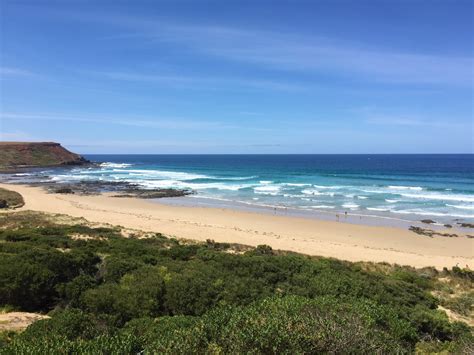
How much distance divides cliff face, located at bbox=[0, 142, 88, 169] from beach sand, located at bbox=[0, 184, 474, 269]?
69.5 meters

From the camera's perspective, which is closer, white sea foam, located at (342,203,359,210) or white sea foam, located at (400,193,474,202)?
white sea foam, located at (342,203,359,210)

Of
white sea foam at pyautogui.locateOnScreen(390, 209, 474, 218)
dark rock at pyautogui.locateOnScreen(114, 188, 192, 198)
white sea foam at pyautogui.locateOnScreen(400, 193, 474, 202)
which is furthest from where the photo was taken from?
dark rock at pyautogui.locateOnScreen(114, 188, 192, 198)

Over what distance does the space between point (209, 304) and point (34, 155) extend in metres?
111

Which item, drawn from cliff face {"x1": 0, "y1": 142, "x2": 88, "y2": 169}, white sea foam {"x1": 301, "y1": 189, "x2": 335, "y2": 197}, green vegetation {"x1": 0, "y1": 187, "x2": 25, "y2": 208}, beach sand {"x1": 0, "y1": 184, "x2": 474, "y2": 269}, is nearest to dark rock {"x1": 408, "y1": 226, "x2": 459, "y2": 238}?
beach sand {"x1": 0, "y1": 184, "x2": 474, "y2": 269}

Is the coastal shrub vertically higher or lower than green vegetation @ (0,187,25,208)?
higher

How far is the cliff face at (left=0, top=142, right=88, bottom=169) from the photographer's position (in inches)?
3905

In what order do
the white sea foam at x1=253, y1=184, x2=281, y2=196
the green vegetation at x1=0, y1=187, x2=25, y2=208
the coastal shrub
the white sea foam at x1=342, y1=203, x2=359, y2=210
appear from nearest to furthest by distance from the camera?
1. the coastal shrub
2. the green vegetation at x1=0, y1=187, x2=25, y2=208
3. the white sea foam at x1=342, y1=203, x2=359, y2=210
4. the white sea foam at x1=253, y1=184, x2=281, y2=196

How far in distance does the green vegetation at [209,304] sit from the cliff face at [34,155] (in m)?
93.5

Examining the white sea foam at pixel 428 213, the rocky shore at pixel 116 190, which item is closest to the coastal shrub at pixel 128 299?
the white sea foam at pixel 428 213

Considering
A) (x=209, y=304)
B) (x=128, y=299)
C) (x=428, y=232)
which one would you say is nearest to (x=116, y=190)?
(x=428, y=232)

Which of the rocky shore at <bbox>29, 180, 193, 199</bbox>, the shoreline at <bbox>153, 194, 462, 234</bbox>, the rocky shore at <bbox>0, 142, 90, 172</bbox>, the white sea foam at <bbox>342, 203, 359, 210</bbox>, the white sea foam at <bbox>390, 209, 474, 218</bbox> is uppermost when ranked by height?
the rocky shore at <bbox>0, 142, 90, 172</bbox>

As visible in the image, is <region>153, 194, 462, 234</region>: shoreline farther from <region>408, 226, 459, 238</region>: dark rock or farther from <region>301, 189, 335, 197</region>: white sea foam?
<region>301, 189, 335, 197</region>: white sea foam

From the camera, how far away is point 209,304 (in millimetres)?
9984

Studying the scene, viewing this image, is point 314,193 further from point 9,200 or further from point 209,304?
point 209,304
